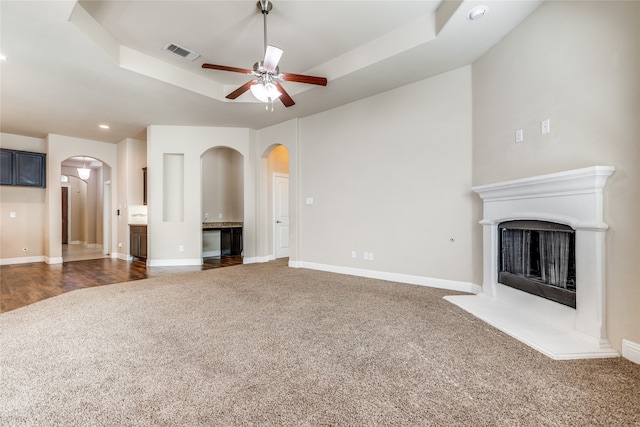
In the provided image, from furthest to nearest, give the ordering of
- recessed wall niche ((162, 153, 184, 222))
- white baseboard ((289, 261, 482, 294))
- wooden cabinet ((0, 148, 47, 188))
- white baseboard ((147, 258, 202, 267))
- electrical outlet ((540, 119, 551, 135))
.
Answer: recessed wall niche ((162, 153, 184, 222)) → wooden cabinet ((0, 148, 47, 188)) → white baseboard ((147, 258, 202, 267)) → white baseboard ((289, 261, 482, 294)) → electrical outlet ((540, 119, 551, 135))

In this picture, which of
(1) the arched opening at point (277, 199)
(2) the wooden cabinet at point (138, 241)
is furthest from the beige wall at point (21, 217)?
(1) the arched opening at point (277, 199)

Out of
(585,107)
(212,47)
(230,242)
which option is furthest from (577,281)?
(230,242)

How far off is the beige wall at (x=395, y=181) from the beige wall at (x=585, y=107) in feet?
2.09

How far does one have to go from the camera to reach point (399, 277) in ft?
14.1

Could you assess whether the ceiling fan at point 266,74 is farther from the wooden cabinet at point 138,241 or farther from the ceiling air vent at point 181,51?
the wooden cabinet at point 138,241

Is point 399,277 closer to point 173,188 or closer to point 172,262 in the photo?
point 172,262

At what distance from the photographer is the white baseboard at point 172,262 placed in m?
5.92

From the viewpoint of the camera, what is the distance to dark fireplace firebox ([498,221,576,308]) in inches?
94.0

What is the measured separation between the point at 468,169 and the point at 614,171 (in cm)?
167

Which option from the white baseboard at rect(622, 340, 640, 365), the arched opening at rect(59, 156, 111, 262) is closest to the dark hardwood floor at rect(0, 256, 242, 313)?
the arched opening at rect(59, 156, 111, 262)

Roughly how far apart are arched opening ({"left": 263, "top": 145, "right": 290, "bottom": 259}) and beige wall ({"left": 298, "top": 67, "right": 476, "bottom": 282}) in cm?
117

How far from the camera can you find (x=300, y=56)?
12.7 feet

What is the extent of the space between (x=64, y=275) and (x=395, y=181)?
5.76m

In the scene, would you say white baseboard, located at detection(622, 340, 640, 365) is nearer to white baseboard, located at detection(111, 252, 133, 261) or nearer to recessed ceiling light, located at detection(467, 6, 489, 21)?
recessed ceiling light, located at detection(467, 6, 489, 21)
